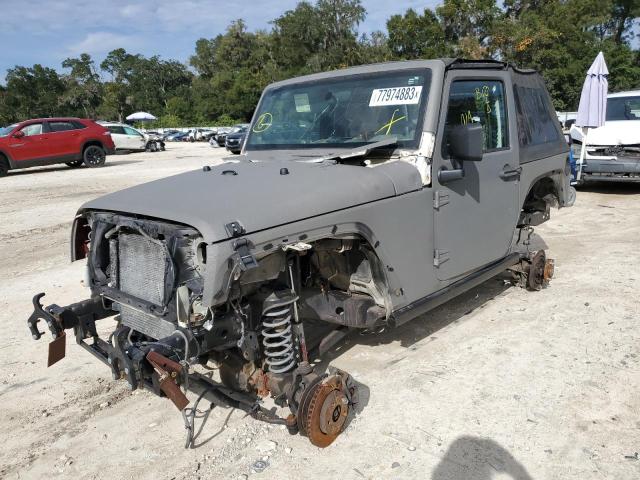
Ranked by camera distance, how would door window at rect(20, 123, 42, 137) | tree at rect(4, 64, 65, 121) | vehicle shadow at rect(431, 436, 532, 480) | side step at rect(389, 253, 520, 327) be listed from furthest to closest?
1. tree at rect(4, 64, 65, 121)
2. door window at rect(20, 123, 42, 137)
3. side step at rect(389, 253, 520, 327)
4. vehicle shadow at rect(431, 436, 532, 480)

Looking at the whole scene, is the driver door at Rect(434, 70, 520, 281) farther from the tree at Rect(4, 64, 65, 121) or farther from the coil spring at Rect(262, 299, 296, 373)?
the tree at Rect(4, 64, 65, 121)

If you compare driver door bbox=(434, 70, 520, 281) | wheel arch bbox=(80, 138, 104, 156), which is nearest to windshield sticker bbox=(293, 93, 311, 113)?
driver door bbox=(434, 70, 520, 281)

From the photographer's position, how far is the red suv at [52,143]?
16.2m

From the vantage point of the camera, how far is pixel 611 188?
11.2m

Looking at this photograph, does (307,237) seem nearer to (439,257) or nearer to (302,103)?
(439,257)

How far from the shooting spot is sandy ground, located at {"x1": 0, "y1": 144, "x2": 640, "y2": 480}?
2.83 meters

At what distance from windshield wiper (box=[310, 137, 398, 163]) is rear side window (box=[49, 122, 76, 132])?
53.3ft

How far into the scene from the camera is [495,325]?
4520 mm

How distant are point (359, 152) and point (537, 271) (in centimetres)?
271

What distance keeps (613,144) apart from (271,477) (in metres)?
9.90

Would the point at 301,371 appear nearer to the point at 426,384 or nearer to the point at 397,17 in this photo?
the point at 426,384

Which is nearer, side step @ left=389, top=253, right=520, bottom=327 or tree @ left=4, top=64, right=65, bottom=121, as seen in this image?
side step @ left=389, top=253, right=520, bottom=327

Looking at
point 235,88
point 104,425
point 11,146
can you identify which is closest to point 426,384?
point 104,425

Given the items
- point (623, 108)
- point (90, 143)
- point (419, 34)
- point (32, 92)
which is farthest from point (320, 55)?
point (623, 108)
